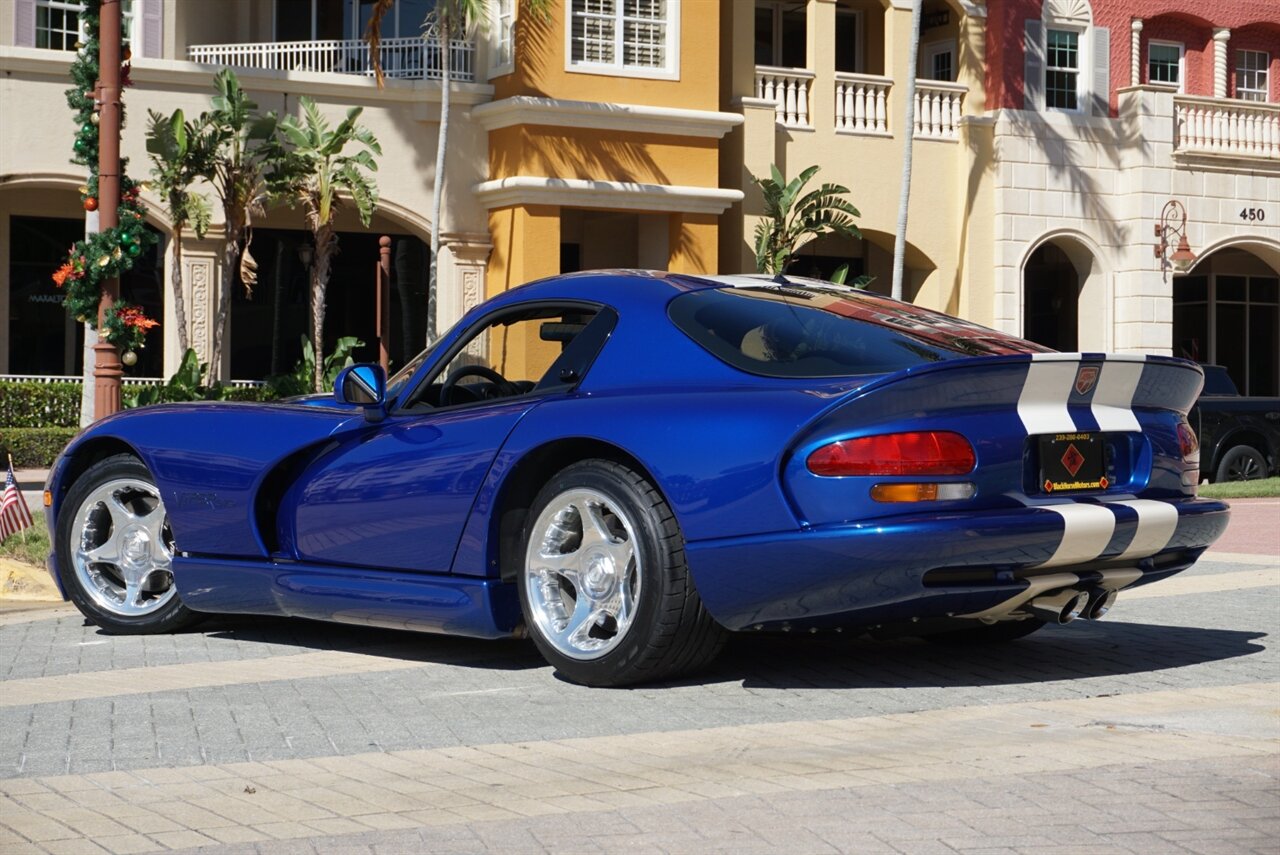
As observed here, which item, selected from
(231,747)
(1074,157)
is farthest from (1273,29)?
(231,747)

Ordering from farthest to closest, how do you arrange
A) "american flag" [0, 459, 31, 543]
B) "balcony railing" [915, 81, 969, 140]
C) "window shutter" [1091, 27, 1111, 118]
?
→ "window shutter" [1091, 27, 1111, 118] < "balcony railing" [915, 81, 969, 140] < "american flag" [0, 459, 31, 543]

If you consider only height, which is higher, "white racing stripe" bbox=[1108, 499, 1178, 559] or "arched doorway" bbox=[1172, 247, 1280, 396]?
"arched doorway" bbox=[1172, 247, 1280, 396]

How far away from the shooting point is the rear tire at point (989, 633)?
294 inches

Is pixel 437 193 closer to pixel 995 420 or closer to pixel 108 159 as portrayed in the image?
pixel 108 159

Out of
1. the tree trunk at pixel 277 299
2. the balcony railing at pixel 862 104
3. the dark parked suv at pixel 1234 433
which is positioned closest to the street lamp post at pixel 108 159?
the dark parked suv at pixel 1234 433

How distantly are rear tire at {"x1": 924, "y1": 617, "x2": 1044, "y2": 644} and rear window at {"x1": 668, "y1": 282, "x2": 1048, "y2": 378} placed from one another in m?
1.25

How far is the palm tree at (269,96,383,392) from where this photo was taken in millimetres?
25609

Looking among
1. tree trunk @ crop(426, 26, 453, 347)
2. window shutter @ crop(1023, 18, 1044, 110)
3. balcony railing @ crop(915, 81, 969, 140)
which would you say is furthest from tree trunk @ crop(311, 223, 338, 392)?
window shutter @ crop(1023, 18, 1044, 110)

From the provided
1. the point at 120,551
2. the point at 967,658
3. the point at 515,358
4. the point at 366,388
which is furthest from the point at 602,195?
the point at 967,658

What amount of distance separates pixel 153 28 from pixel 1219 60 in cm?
1872

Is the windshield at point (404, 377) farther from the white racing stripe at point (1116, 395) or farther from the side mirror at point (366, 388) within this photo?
the white racing stripe at point (1116, 395)

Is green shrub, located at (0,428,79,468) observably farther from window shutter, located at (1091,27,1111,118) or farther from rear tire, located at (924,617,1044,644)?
rear tire, located at (924,617,1044,644)

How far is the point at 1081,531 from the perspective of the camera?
607 cm

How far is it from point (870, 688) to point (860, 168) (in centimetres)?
2414
